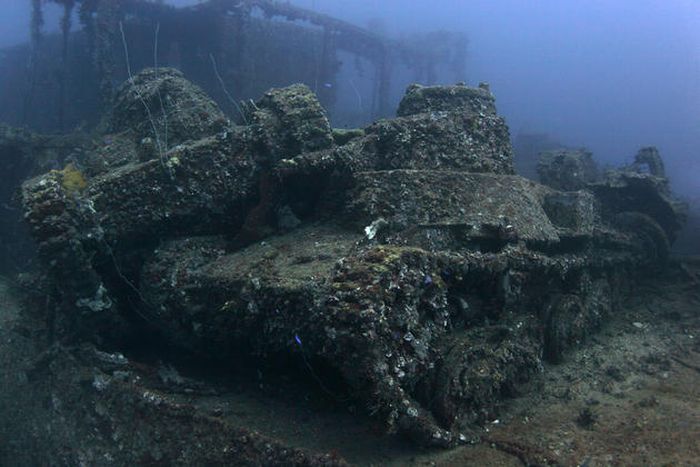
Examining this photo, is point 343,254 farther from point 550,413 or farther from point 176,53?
point 176,53

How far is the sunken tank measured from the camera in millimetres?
3895

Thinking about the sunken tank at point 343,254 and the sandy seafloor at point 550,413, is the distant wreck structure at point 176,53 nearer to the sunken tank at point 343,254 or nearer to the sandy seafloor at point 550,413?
the sunken tank at point 343,254

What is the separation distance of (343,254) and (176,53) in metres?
17.7

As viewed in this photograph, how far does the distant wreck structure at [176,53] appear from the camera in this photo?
15.4 m

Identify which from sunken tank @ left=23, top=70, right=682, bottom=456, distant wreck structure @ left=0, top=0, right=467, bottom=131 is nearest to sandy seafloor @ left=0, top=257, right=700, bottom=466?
sunken tank @ left=23, top=70, right=682, bottom=456

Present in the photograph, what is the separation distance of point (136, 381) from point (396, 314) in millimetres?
2481

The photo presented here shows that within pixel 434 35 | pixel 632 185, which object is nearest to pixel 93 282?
pixel 632 185

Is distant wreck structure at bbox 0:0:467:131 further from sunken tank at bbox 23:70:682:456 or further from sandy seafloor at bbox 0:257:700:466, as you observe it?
sandy seafloor at bbox 0:257:700:466

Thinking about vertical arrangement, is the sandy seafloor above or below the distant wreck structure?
below

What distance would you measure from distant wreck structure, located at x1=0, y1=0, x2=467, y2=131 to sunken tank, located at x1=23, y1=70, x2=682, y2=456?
813 centimetres

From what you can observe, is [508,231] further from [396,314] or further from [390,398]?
[390,398]

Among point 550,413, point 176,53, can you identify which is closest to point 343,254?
point 550,413

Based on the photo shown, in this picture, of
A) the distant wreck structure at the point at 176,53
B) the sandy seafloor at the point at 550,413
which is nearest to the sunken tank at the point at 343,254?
the sandy seafloor at the point at 550,413

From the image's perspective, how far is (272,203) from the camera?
594 cm
